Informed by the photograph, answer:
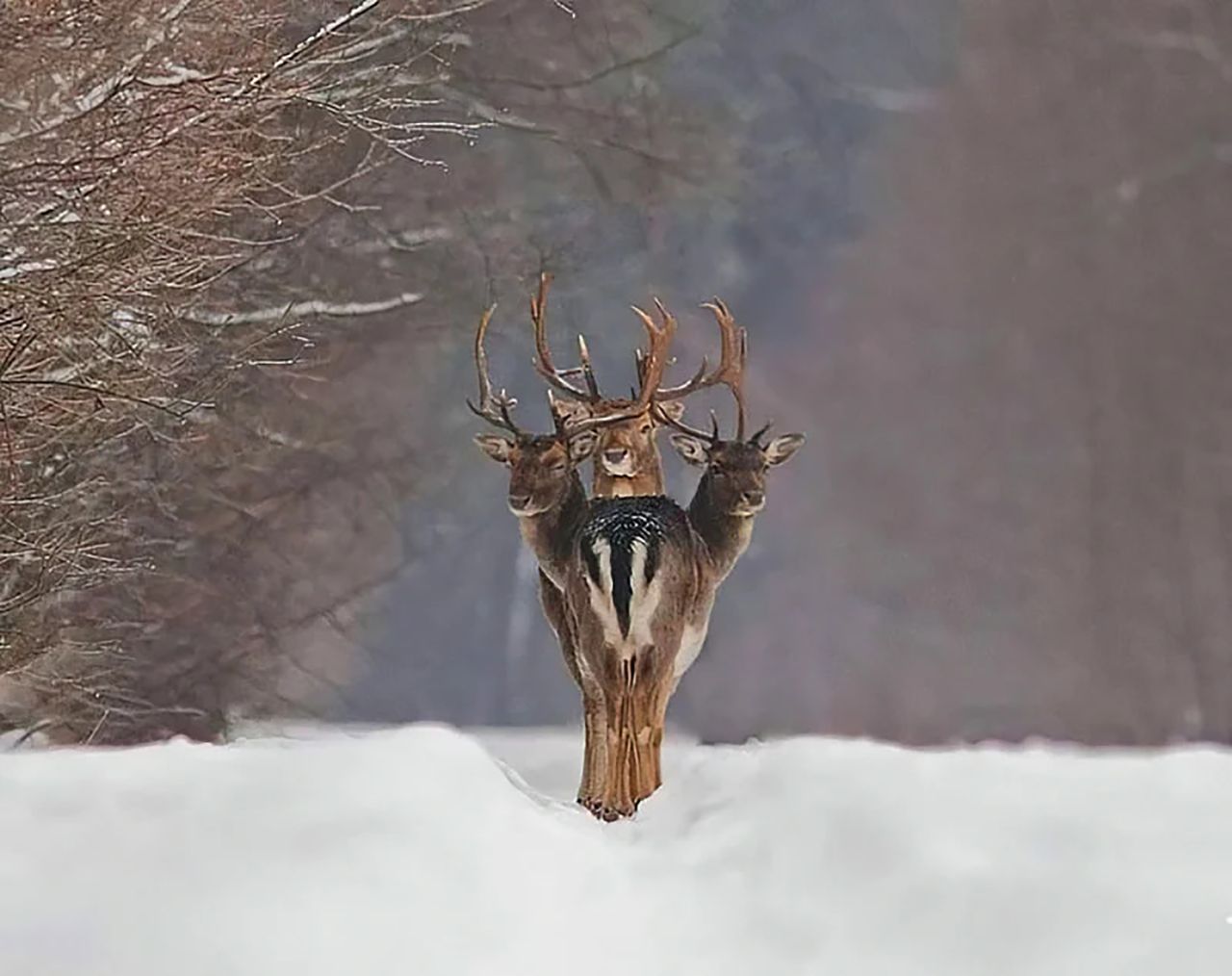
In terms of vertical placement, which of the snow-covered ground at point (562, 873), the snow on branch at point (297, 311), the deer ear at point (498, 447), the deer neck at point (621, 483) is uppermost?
the snow on branch at point (297, 311)

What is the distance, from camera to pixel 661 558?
65.6 inches

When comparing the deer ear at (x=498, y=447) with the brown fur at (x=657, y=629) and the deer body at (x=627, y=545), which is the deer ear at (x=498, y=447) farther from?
the brown fur at (x=657, y=629)

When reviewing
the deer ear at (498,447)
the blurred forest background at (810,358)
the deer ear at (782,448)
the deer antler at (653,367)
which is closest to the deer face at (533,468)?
the deer ear at (498,447)

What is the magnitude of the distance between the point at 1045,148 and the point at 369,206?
4.26 ft

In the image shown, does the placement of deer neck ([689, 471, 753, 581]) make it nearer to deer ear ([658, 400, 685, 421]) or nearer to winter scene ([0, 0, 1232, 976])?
deer ear ([658, 400, 685, 421])

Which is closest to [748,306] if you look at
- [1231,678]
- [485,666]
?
[485,666]

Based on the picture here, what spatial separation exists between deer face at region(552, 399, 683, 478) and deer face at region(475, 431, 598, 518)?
55 mm

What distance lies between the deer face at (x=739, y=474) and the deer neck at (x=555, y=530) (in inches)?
6.3

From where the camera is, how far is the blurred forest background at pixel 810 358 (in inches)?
112

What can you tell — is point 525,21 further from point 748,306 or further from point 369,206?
point 748,306

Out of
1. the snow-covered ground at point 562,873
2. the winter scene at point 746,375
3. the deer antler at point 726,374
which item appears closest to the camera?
the snow-covered ground at point 562,873

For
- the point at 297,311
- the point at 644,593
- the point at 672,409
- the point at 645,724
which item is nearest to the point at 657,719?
the point at 645,724

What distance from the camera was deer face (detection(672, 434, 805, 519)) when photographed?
1761mm

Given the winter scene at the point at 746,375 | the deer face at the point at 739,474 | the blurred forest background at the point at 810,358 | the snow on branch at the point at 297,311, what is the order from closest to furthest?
1. the deer face at the point at 739,474
2. the snow on branch at the point at 297,311
3. the winter scene at the point at 746,375
4. the blurred forest background at the point at 810,358
